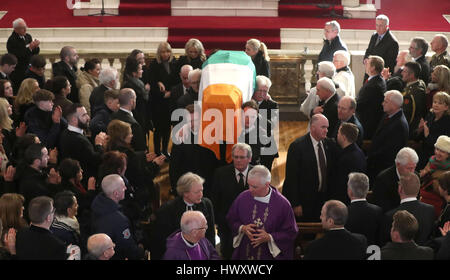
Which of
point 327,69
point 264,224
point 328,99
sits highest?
point 327,69

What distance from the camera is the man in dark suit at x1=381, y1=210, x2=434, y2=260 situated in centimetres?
452

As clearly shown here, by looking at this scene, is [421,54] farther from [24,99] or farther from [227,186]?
[24,99]

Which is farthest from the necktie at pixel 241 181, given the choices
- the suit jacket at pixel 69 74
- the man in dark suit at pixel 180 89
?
the suit jacket at pixel 69 74

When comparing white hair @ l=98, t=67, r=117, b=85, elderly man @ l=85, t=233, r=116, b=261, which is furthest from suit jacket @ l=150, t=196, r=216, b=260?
white hair @ l=98, t=67, r=117, b=85

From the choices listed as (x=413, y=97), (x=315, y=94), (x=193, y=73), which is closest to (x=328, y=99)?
(x=315, y=94)

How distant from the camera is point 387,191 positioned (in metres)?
5.77

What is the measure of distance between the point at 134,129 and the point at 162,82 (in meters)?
→ 1.73

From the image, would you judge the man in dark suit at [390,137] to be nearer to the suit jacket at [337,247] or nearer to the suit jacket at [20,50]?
the suit jacket at [337,247]

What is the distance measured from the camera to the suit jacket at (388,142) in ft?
21.4

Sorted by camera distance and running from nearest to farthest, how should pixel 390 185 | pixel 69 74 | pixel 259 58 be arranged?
pixel 390 185
pixel 69 74
pixel 259 58

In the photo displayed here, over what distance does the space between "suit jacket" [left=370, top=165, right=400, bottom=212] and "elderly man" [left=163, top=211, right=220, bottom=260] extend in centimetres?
182

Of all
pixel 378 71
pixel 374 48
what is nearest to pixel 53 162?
pixel 378 71

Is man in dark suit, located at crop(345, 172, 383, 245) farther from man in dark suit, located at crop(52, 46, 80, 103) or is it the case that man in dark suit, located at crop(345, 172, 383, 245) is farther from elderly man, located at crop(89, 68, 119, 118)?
man in dark suit, located at crop(52, 46, 80, 103)
